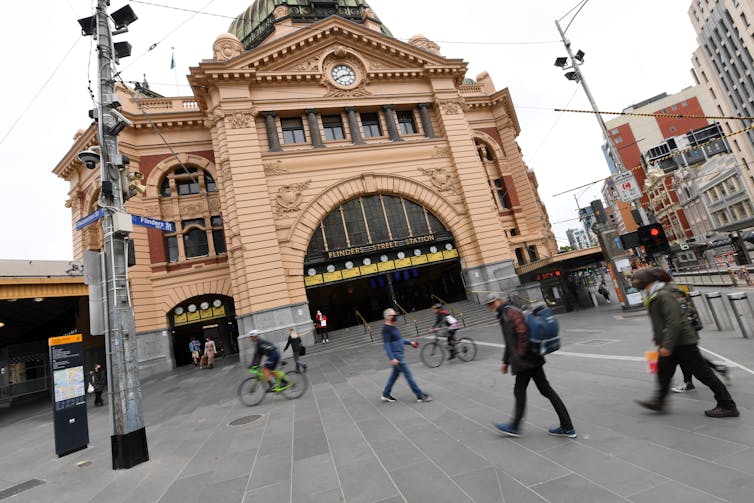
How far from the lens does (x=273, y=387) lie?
10.0 m

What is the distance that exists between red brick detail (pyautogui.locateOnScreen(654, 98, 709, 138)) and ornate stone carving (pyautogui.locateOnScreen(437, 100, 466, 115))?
256 ft

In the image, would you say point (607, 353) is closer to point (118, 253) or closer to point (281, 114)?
point (118, 253)

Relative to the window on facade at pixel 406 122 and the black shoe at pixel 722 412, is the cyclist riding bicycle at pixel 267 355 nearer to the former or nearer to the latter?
the black shoe at pixel 722 412

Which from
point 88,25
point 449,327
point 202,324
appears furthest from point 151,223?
point 202,324

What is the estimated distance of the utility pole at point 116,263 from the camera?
6672 millimetres

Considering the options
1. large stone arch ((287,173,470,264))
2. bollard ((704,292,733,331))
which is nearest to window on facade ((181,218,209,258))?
large stone arch ((287,173,470,264))

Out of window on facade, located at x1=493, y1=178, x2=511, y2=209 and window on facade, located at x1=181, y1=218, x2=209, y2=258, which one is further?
window on facade, located at x1=493, y1=178, x2=511, y2=209

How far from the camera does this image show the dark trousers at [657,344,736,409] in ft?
15.3

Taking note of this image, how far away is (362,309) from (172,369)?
1622 cm

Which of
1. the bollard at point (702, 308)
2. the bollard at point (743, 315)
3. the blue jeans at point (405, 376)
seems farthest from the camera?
the bollard at point (702, 308)

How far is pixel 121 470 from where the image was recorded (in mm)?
6480

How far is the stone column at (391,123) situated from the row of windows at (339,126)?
2.09ft

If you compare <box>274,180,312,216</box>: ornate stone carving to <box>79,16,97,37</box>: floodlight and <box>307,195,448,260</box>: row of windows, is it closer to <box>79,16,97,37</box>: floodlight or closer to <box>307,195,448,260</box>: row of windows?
<box>307,195,448,260</box>: row of windows

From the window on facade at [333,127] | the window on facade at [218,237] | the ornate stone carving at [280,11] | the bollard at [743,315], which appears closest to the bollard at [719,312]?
the bollard at [743,315]
